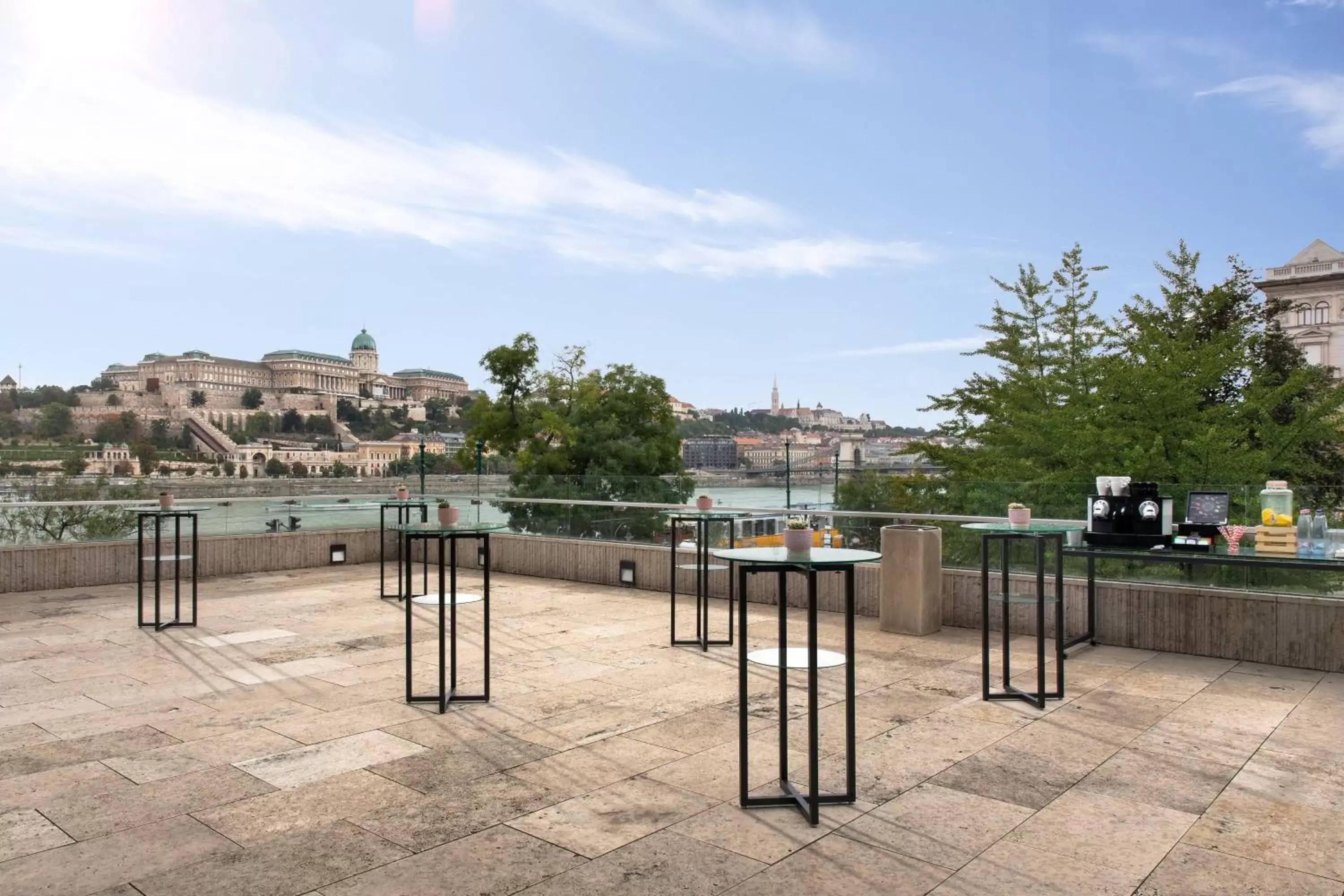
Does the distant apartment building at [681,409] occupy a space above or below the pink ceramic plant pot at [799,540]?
above

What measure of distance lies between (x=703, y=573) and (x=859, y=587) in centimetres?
216

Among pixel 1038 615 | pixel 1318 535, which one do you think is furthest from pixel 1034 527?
pixel 1318 535

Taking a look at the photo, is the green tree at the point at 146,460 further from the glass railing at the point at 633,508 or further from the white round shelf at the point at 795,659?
the white round shelf at the point at 795,659

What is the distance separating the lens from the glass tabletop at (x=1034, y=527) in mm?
5086

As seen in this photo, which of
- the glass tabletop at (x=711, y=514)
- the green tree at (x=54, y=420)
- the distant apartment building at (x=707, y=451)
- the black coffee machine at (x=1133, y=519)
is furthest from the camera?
the green tree at (x=54, y=420)

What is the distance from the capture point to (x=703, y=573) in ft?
19.9

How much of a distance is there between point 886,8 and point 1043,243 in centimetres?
1599

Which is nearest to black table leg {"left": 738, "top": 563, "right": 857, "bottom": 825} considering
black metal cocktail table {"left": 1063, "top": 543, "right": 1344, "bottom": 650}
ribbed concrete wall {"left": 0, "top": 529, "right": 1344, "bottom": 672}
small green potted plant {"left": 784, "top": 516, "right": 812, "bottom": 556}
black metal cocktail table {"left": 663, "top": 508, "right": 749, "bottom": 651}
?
small green potted plant {"left": 784, "top": 516, "right": 812, "bottom": 556}

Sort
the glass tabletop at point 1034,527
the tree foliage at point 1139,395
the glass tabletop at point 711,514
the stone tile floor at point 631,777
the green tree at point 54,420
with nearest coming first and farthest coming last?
the stone tile floor at point 631,777, the glass tabletop at point 1034,527, the glass tabletop at point 711,514, the tree foliage at point 1139,395, the green tree at point 54,420

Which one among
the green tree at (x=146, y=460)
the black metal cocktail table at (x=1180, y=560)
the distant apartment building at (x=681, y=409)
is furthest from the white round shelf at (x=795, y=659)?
the distant apartment building at (x=681, y=409)

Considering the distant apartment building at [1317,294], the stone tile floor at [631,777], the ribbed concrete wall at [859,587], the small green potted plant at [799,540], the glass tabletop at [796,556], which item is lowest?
the stone tile floor at [631,777]

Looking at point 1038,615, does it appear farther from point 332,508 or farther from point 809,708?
point 332,508

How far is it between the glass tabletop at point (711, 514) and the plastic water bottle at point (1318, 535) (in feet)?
11.8

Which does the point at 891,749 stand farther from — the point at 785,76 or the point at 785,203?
the point at 785,203
